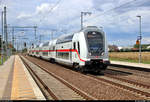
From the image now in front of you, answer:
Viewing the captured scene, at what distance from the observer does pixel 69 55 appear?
65.6 feet

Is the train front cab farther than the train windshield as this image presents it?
No

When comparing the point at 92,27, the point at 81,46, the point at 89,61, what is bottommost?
the point at 89,61

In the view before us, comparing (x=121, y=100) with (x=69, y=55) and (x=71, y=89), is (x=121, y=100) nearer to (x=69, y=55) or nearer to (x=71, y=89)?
(x=71, y=89)

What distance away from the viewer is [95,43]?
1647 cm

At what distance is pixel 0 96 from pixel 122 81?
750 centimetres

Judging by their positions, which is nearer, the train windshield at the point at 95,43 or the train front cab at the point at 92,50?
the train front cab at the point at 92,50

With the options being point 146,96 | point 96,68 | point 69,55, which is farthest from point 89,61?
point 146,96

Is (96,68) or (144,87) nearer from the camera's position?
(144,87)

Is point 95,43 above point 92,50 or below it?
above

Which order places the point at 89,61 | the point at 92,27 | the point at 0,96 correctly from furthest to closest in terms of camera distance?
the point at 92,27 < the point at 89,61 < the point at 0,96

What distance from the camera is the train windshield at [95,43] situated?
16297mm

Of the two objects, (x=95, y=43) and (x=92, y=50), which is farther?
(x=95, y=43)

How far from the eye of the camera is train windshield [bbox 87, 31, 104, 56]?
16.3 metres

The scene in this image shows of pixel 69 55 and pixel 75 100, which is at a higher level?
pixel 69 55
